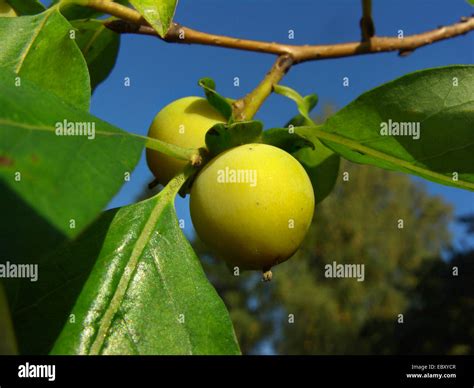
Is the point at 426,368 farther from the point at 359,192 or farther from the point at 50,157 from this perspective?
the point at 359,192

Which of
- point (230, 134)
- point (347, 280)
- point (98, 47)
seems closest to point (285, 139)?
point (230, 134)

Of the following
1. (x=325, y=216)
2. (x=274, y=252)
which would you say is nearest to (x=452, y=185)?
(x=274, y=252)

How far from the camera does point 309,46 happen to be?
1.08 m

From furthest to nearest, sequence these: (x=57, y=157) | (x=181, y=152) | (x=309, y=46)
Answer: (x=309, y=46) → (x=181, y=152) → (x=57, y=157)

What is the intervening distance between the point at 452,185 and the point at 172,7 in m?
0.42

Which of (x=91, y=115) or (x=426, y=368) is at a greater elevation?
(x=91, y=115)

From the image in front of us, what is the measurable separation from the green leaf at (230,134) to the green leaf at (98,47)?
1.18 ft

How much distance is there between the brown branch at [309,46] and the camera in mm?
977

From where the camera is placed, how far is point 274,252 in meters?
0.73

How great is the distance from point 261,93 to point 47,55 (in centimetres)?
30

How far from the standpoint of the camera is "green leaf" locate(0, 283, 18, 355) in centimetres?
65

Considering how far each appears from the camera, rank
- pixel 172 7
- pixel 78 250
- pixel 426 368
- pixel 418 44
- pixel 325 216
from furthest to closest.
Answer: pixel 325 216
pixel 418 44
pixel 426 368
pixel 172 7
pixel 78 250

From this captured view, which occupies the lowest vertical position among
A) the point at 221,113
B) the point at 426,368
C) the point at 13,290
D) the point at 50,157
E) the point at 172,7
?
the point at 426,368

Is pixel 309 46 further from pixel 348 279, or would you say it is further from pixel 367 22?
pixel 348 279
